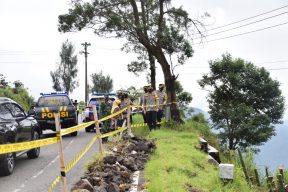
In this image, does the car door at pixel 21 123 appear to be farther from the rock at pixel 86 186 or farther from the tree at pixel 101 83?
the tree at pixel 101 83

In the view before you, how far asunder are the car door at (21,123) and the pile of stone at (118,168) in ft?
7.51

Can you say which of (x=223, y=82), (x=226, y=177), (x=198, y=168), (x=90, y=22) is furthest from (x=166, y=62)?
(x=223, y=82)

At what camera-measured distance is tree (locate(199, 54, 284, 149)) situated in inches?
1452

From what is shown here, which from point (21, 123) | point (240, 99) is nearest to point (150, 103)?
point (21, 123)

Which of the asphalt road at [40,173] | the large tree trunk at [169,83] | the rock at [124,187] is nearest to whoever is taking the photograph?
the rock at [124,187]

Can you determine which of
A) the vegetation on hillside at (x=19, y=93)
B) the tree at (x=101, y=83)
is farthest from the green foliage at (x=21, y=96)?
the tree at (x=101, y=83)

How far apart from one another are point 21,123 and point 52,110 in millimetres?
7656

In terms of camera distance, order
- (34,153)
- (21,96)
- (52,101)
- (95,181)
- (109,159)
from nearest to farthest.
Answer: (95,181) < (109,159) < (34,153) < (52,101) < (21,96)

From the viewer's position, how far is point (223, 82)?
40.5m

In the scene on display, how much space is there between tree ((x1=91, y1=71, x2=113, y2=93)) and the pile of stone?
176 feet

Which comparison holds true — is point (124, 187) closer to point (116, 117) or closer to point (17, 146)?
point (17, 146)

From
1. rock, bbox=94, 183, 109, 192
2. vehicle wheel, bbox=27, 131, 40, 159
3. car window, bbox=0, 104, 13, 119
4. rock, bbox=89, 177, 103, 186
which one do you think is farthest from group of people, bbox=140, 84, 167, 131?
rock, bbox=94, 183, 109, 192

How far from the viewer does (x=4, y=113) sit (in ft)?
36.9

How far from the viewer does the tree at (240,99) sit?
3688 centimetres
